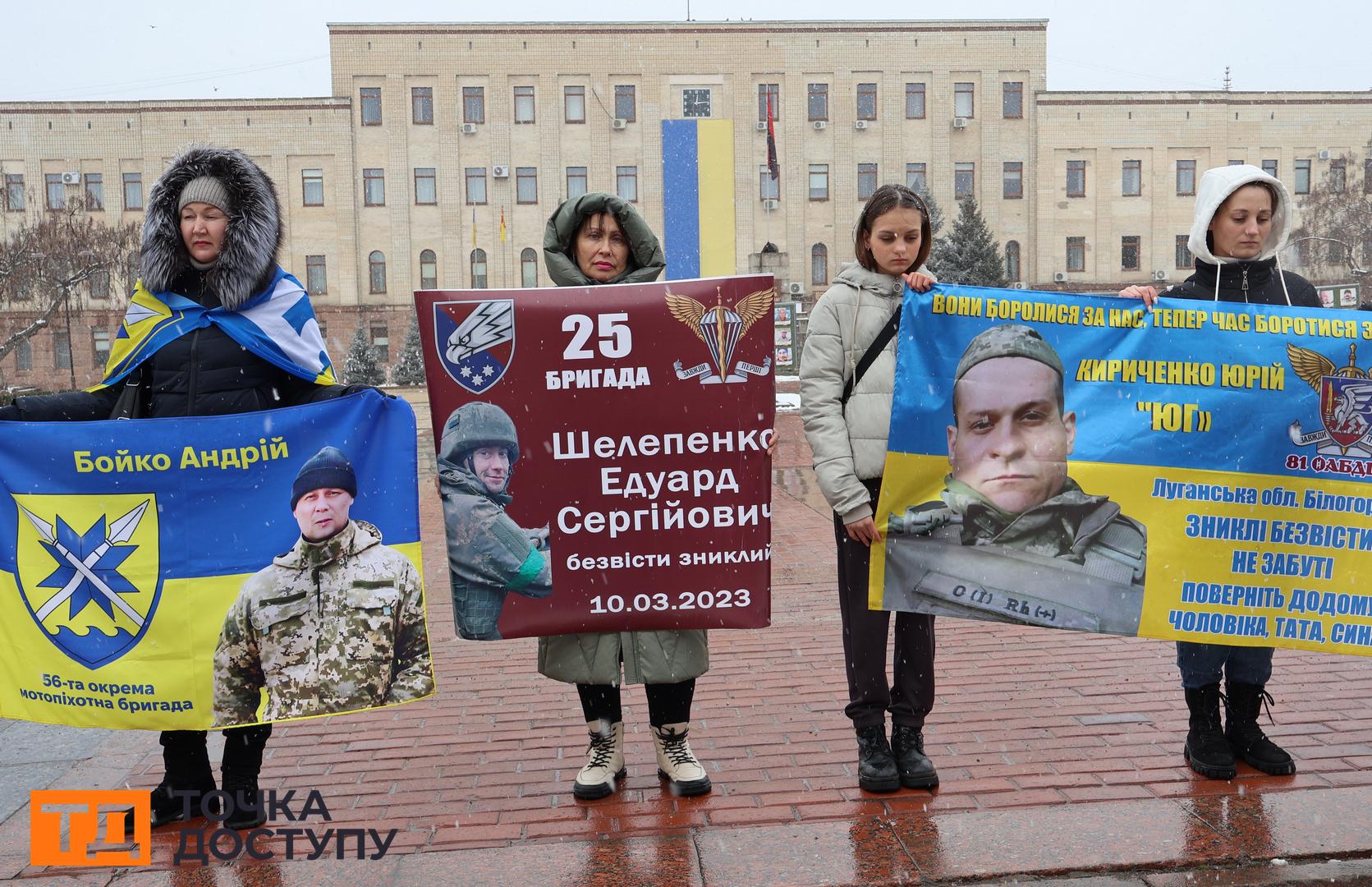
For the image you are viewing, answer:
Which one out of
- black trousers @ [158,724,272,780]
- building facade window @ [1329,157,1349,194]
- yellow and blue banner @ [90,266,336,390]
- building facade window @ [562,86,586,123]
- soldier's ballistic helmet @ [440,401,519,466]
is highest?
building facade window @ [562,86,586,123]

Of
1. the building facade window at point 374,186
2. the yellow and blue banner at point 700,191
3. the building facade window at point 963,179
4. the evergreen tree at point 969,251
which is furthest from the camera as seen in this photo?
the building facade window at point 963,179

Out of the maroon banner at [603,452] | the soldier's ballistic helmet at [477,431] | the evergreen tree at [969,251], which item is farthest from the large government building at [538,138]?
the soldier's ballistic helmet at [477,431]

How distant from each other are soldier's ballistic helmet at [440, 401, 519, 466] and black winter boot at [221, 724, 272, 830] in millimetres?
1110

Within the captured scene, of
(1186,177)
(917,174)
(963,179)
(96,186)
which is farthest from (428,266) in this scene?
(1186,177)

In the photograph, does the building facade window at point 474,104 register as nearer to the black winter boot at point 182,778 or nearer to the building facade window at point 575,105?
the building facade window at point 575,105

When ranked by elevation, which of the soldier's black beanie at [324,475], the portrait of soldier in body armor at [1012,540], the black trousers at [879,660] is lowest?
the black trousers at [879,660]

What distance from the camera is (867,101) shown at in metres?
56.1

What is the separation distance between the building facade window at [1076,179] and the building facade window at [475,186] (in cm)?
2722

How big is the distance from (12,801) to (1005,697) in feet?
12.6

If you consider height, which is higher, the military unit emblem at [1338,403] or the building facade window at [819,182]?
the building facade window at [819,182]

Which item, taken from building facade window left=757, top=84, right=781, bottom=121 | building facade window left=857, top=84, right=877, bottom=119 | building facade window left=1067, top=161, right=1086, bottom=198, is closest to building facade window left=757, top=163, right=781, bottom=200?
building facade window left=757, top=84, right=781, bottom=121

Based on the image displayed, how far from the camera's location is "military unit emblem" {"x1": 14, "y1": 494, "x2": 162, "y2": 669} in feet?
13.0

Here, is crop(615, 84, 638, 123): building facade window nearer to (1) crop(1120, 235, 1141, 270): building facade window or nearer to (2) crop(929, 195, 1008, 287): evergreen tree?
(2) crop(929, 195, 1008, 287): evergreen tree

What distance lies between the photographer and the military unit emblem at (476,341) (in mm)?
4074
